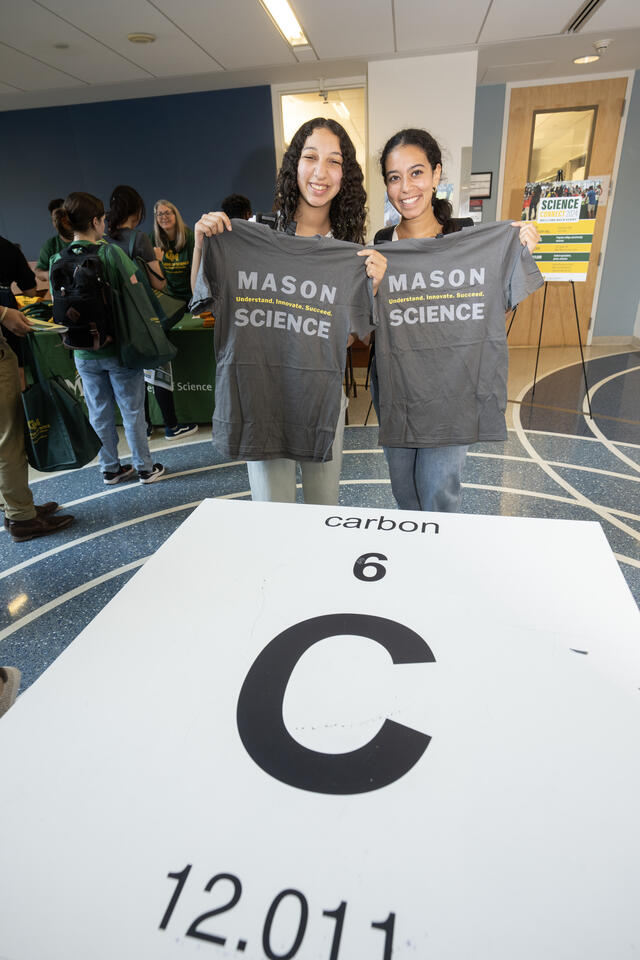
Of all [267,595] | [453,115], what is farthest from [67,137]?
[267,595]

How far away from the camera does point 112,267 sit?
2727mm

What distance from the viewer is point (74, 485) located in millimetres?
3184

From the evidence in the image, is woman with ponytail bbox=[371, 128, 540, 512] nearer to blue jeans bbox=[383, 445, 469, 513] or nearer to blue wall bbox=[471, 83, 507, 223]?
blue jeans bbox=[383, 445, 469, 513]

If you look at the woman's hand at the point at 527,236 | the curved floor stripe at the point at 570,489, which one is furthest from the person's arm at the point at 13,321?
the curved floor stripe at the point at 570,489

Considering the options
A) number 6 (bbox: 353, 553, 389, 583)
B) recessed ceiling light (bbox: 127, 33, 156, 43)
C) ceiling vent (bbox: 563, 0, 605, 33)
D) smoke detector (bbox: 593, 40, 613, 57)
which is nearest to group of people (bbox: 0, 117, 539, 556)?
number 6 (bbox: 353, 553, 389, 583)

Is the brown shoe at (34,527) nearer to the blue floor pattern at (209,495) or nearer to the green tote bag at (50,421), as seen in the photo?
the blue floor pattern at (209,495)

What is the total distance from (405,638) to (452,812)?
0.83 feet

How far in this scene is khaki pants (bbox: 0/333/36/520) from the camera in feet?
7.80

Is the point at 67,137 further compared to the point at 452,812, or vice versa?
the point at 67,137

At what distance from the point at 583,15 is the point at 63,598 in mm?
5348

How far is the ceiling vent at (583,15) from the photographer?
3.75 metres

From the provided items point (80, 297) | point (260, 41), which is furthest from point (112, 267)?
point (260, 41)

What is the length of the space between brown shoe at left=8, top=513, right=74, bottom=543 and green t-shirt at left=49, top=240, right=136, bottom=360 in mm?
878

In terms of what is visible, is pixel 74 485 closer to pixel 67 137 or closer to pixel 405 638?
pixel 405 638
